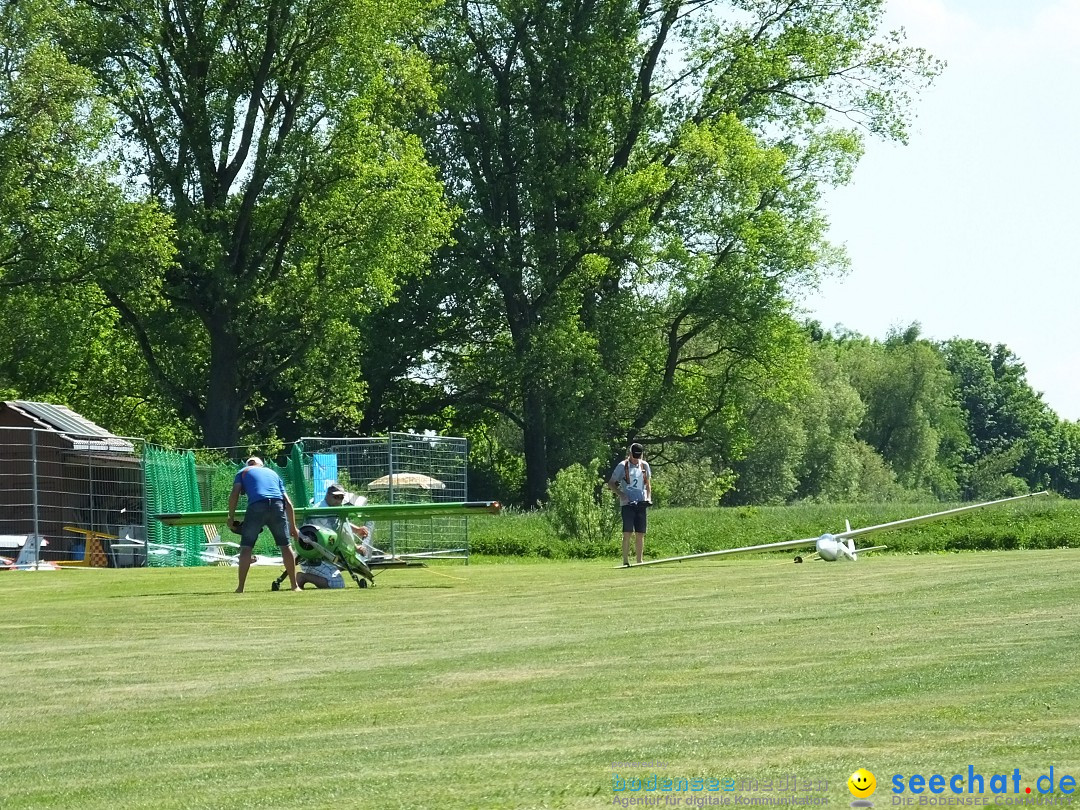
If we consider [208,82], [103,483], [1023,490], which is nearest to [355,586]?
[103,483]

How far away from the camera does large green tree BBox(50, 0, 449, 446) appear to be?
43094 mm

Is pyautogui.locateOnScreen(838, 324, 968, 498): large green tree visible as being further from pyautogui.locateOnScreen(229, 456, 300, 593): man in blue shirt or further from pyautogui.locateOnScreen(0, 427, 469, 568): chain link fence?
pyautogui.locateOnScreen(229, 456, 300, 593): man in blue shirt

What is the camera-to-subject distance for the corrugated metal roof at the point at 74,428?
110 feet

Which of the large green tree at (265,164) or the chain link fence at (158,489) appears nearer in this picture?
the chain link fence at (158,489)

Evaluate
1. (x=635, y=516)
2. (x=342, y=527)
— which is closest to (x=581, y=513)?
(x=635, y=516)

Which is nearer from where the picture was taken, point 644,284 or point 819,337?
point 644,284

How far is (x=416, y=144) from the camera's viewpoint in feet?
153

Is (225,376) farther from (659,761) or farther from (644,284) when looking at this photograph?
(659,761)

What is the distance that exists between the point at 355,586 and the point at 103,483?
1248 centimetres

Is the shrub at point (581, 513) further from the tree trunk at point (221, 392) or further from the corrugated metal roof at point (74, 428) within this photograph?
the tree trunk at point (221, 392)

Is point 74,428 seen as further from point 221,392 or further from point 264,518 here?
point 264,518

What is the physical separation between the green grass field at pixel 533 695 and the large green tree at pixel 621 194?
35.0 metres

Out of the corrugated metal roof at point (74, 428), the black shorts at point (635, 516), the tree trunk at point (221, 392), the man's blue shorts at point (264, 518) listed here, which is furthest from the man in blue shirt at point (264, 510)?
the tree trunk at point (221, 392)

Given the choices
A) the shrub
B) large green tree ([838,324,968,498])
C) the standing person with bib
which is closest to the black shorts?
the standing person with bib
